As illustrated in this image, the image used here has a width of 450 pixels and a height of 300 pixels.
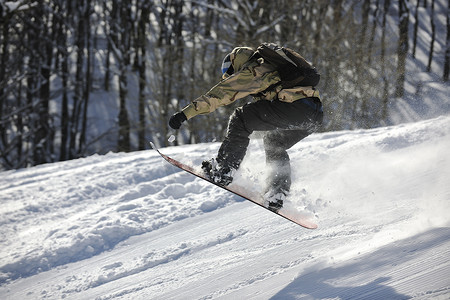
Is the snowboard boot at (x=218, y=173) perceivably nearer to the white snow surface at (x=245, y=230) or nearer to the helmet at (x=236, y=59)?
the white snow surface at (x=245, y=230)

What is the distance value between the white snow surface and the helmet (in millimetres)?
1130

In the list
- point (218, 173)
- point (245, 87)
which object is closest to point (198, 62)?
point (218, 173)

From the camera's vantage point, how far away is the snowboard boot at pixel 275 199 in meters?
4.16

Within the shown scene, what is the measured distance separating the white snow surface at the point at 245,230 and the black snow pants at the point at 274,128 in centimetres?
36

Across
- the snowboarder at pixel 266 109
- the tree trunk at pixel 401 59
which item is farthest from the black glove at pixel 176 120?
the tree trunk at pixel 401 59

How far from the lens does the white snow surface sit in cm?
317

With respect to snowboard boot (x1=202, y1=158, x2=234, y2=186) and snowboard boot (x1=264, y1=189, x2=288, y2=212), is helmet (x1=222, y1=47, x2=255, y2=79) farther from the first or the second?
snowboard boot (x1=264, y1=189, x2=288, y2=212)

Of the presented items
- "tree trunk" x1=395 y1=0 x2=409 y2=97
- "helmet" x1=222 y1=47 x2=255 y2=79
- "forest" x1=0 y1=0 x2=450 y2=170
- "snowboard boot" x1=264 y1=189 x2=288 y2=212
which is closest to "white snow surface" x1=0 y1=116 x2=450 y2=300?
"snowboard boot" x1=264 y1=189 x2=288 y2=212

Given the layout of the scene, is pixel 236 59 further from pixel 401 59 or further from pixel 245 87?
pixel 401 59

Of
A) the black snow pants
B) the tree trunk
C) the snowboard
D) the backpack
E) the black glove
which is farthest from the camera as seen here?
the tree trunk

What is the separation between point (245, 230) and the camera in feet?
14.9

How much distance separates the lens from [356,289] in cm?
288

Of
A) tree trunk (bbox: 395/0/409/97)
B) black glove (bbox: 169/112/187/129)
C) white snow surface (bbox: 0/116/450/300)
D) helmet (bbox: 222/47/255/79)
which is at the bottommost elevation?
white snow surface (bbox: 0/116/450/300)

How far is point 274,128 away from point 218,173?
0.69 m
